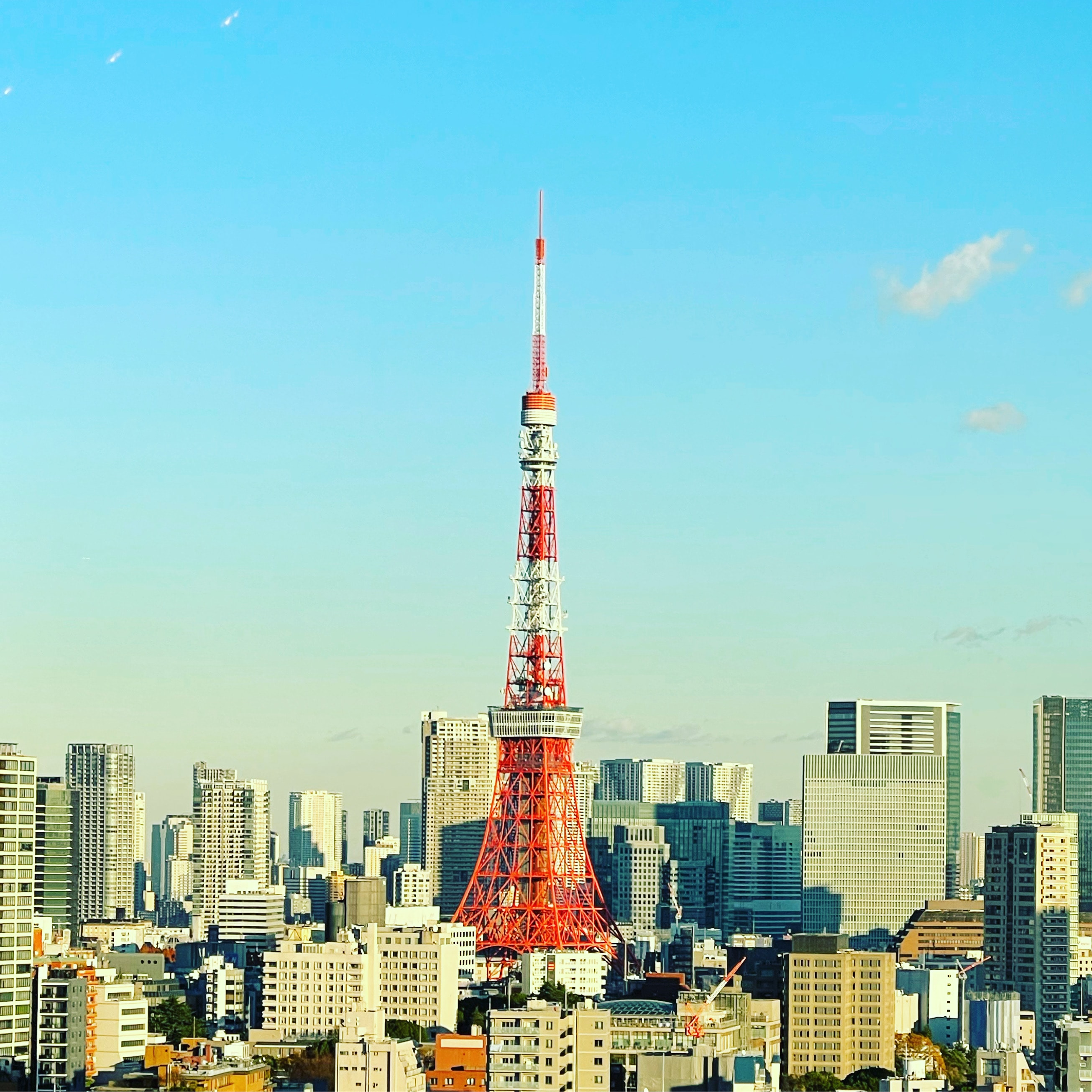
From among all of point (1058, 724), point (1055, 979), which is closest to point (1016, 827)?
point (1055, 979)

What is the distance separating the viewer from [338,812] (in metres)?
110

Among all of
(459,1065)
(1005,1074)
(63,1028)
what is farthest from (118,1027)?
(1005,1074)

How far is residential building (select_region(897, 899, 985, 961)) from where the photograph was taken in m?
69.4

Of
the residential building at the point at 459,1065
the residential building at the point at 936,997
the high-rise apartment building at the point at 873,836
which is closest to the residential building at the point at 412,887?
the high-rise apartment building at the point at 873,836

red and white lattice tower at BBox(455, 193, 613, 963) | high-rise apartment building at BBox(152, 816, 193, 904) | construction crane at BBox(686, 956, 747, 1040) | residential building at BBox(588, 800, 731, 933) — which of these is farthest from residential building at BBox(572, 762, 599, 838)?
construction crane at BBox(686, 956, 747, 1040)

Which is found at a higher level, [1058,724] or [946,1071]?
[1058,724]

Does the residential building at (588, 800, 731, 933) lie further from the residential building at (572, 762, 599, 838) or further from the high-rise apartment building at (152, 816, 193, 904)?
the high-rise apartment building at (152, 816, 193, 904)

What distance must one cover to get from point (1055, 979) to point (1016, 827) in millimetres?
5533

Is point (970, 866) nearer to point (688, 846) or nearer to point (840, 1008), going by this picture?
point (688, 846)

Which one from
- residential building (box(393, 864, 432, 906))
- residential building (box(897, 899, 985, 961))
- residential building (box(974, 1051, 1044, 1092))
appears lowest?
residential building (box(974, 1051, 1044, 1092))

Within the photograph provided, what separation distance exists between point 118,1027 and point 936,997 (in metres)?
20.2

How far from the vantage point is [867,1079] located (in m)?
37.9

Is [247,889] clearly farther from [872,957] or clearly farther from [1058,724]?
[872,957]

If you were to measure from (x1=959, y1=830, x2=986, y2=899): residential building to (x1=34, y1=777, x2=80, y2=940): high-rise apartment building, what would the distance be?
34.6 metres
